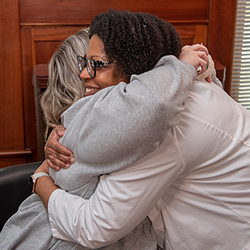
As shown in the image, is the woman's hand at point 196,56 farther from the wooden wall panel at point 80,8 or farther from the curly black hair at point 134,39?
the wooden wall panel at point 80,8

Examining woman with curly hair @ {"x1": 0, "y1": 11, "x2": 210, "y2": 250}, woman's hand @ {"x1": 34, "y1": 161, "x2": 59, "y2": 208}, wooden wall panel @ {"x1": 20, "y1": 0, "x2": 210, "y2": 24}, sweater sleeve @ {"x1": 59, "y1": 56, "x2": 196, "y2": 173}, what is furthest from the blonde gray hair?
wooden wall panel @ {"x1": 20, "y1": 0, "x2": 210, "y2": 24}

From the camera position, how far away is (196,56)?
1.10 meters

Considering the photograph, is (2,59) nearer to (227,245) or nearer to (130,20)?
(130,20)

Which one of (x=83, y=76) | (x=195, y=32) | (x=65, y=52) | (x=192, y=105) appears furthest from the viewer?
(x=195, y=32)

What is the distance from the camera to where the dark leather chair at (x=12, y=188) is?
1.56 metres

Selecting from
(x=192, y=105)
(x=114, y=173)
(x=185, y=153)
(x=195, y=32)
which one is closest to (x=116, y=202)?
(x=114, y=173)

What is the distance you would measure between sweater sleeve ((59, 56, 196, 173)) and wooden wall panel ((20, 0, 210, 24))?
1662 millimetres

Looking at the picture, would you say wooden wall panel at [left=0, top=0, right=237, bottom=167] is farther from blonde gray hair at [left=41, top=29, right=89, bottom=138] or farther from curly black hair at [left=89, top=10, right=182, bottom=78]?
curly black hair at [left=89, top=10, right=182, bottom=78]

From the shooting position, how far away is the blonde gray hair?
1311mm

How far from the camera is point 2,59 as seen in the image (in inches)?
94.7

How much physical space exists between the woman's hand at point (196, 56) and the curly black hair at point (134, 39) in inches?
2.3

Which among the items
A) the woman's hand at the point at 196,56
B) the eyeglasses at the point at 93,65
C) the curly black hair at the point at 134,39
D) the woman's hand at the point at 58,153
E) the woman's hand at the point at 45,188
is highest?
the curly black hair at the point at 134,39

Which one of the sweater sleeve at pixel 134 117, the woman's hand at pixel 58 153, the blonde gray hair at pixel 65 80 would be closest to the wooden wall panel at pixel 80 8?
the blonde gray hair at pixel 65 80

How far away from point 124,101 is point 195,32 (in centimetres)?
199
